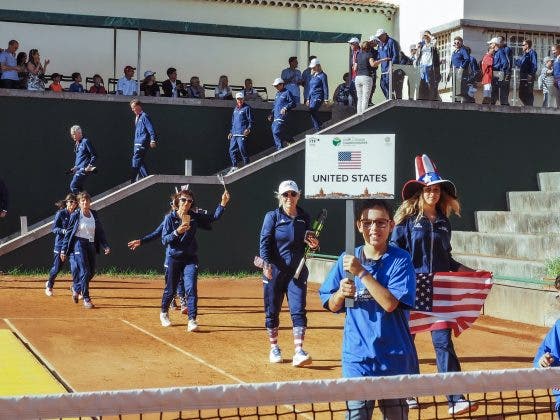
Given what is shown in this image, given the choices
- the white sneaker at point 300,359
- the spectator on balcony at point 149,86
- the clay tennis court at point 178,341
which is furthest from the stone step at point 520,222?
the white sneaker at point 300,359

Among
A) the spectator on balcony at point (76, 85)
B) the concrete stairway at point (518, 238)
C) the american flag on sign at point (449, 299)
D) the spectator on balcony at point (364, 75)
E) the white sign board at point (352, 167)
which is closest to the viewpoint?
the white sign board at point (352, 167)

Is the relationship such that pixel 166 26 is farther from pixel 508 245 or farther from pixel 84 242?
pixel 84 242

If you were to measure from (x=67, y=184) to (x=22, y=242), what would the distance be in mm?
3536

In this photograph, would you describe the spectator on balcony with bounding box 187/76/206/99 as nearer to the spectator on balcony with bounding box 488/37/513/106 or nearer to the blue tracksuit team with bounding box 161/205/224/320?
the spectator on balcony with bounding box 488/37/513/106

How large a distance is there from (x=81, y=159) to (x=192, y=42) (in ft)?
26.5

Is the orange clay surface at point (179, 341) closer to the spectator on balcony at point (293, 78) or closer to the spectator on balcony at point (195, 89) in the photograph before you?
the spectator on balcony at point (293, 78)

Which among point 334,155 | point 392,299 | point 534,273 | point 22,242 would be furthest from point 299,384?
point 22,242

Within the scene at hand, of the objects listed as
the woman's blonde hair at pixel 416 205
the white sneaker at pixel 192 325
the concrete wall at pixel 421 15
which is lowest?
the white sneaker at pixel 192 325

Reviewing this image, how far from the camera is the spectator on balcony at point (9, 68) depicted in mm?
23444

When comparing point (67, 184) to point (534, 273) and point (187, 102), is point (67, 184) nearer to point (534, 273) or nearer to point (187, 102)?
point (187, 102)

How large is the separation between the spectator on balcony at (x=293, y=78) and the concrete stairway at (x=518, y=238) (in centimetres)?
548

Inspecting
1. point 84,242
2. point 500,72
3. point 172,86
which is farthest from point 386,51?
point 84,242

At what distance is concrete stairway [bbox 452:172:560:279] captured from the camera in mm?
19188

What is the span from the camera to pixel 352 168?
7312 mm
